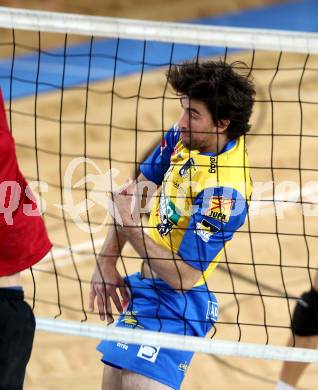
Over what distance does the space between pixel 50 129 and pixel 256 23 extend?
2777 millimetres

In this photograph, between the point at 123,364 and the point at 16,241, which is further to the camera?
the point at 123,364

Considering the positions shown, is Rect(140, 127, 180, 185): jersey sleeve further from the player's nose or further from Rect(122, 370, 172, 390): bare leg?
Rect(122, 370, 172, 390): bare leg

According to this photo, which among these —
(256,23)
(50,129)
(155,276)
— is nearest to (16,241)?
(155,276)

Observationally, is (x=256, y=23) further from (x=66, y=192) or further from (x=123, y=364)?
(x=123, y=364)

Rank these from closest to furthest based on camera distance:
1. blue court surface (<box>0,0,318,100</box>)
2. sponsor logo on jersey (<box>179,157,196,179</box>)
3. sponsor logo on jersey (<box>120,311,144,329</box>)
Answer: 1. sponsor logo on jersey (<box>179,157,196,179</box>)
2. sponsor logo on jersey (<box>120,311,144,329</box>)
3. blue court surface (<box>0,0,318,100</box>)

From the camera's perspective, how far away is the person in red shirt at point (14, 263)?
321 centimetres

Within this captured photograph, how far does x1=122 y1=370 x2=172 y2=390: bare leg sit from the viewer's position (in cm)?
381

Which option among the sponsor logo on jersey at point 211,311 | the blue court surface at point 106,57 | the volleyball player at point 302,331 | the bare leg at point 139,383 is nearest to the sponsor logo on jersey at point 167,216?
the sponsor logo on jersey at point 211,311

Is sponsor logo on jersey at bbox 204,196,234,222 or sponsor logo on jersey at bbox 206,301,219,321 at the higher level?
sponsor logo on jersey at bbox 204,196,234,222

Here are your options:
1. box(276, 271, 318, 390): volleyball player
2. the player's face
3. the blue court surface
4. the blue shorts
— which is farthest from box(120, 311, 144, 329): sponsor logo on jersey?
the blue court surface

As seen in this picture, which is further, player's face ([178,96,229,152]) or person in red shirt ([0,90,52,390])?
player's face ([178,96,229,152])

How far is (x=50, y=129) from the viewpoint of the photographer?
7246 millimetres

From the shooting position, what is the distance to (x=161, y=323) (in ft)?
12.8

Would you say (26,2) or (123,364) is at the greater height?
(26,2)
